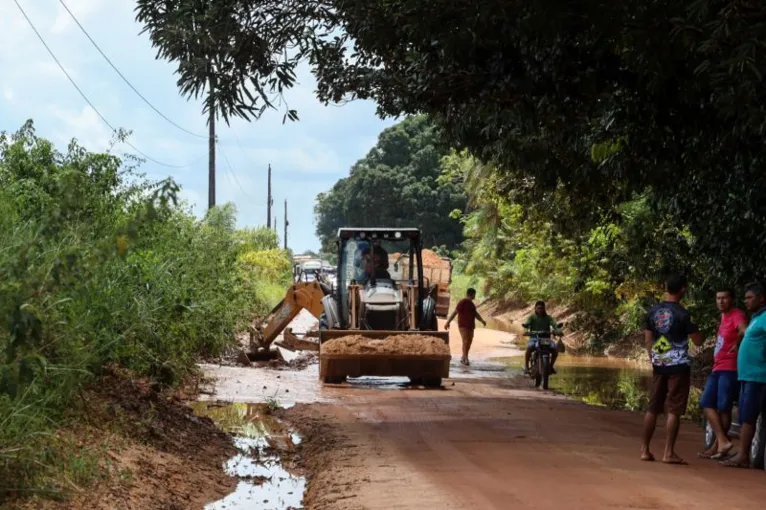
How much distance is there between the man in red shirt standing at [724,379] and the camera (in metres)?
11.1

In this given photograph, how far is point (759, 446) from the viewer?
10.8 metres

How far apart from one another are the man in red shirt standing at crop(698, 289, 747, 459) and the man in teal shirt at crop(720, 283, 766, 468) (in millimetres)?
281

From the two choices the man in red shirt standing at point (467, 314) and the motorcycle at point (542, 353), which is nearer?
the motorcycle at point (542, 353)

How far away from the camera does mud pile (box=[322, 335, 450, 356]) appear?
18.7m

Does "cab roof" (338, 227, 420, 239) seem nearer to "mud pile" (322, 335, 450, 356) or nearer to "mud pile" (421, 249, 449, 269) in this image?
"mud pile" (322, 335, 450, 356)

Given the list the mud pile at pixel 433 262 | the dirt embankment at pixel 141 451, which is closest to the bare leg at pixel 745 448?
the dirt embankment at pixel 141 451

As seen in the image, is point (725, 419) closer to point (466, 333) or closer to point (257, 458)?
point (257, 458)

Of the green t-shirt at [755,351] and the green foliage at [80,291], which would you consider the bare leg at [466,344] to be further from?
the green t-shirt at [755,351]

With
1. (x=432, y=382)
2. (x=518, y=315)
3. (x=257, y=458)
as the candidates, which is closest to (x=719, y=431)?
(x=257, y=458)

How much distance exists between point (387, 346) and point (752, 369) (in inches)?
349

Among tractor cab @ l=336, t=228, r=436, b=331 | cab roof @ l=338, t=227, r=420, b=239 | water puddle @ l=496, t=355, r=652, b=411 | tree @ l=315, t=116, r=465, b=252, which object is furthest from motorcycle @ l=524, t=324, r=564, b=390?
tree @ l=315, t=116, r=465, b=252

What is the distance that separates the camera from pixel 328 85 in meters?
18.5

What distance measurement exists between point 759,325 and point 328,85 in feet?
32.1

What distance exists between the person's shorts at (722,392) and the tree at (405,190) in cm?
6504
